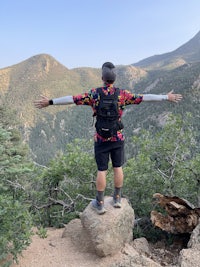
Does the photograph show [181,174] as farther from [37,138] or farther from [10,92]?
[10,92]

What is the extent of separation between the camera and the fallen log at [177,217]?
20.5 ft

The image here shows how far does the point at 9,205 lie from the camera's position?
A: 5.34 m

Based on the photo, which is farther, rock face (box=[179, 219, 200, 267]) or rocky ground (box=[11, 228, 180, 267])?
rocky ground (box=[11, 228, 180, 267])

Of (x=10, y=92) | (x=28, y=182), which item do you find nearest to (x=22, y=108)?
(x=10, y=92)

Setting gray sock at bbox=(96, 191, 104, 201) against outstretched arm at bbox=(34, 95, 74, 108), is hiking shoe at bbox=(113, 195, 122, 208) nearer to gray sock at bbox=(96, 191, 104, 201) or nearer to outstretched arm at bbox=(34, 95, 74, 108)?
gray sock at bbox=(96, 191, 104, 201)

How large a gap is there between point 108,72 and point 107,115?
75cm

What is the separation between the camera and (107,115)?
500cm

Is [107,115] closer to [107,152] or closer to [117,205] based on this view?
[107,152]

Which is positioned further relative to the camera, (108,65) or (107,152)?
(107,152)

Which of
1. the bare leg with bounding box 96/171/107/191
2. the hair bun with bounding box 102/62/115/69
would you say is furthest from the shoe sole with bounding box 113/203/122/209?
the hair bun with bounding box 102/62/115/69

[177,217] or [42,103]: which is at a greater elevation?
[42,103]

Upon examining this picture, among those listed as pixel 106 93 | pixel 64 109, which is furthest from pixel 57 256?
pixel 64 109

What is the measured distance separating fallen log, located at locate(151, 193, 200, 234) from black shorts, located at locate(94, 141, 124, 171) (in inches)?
69.1

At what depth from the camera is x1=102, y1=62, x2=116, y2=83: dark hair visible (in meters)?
5.09
